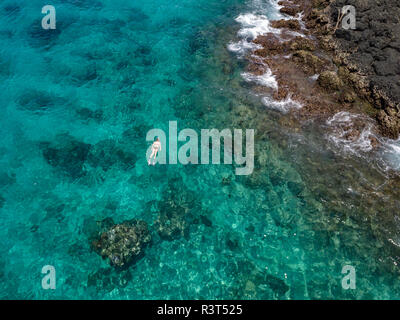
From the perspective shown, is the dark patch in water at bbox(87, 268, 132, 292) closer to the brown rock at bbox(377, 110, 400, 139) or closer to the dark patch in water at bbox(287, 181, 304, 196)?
the dark patch in water at bbox(287, 181, 304, 196)

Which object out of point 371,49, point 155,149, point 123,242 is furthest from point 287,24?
point 123,242

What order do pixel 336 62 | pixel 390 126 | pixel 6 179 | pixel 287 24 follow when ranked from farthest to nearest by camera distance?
pixel 287 24
pixel 336 62
pixel 390 126
pixel 6 179

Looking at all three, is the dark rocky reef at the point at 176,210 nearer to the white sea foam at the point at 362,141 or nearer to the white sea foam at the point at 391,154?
the white sea foam at the point at 362,141

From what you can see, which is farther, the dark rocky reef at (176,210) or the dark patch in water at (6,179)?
the dark patch in water at (6,179)

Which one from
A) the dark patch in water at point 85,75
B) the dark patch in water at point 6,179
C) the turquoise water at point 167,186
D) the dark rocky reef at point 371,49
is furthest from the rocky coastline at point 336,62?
the dark patch in water at point 6,179

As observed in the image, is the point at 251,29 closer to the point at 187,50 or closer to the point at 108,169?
the point at 187,50

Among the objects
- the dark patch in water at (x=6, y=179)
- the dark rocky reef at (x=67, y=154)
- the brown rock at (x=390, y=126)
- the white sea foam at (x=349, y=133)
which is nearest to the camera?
the dark patch in water at (x=6, y=179)

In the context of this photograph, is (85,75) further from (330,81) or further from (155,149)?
(330,81)

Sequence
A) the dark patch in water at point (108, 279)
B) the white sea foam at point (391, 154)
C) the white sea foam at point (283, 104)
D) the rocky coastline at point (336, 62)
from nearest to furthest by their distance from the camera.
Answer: the dark patch in water at point (108, 279) < the white sea foam at point (391, 154) < the rocky coastline at point (336, 62) < the white sea foam at point (283, 104)
